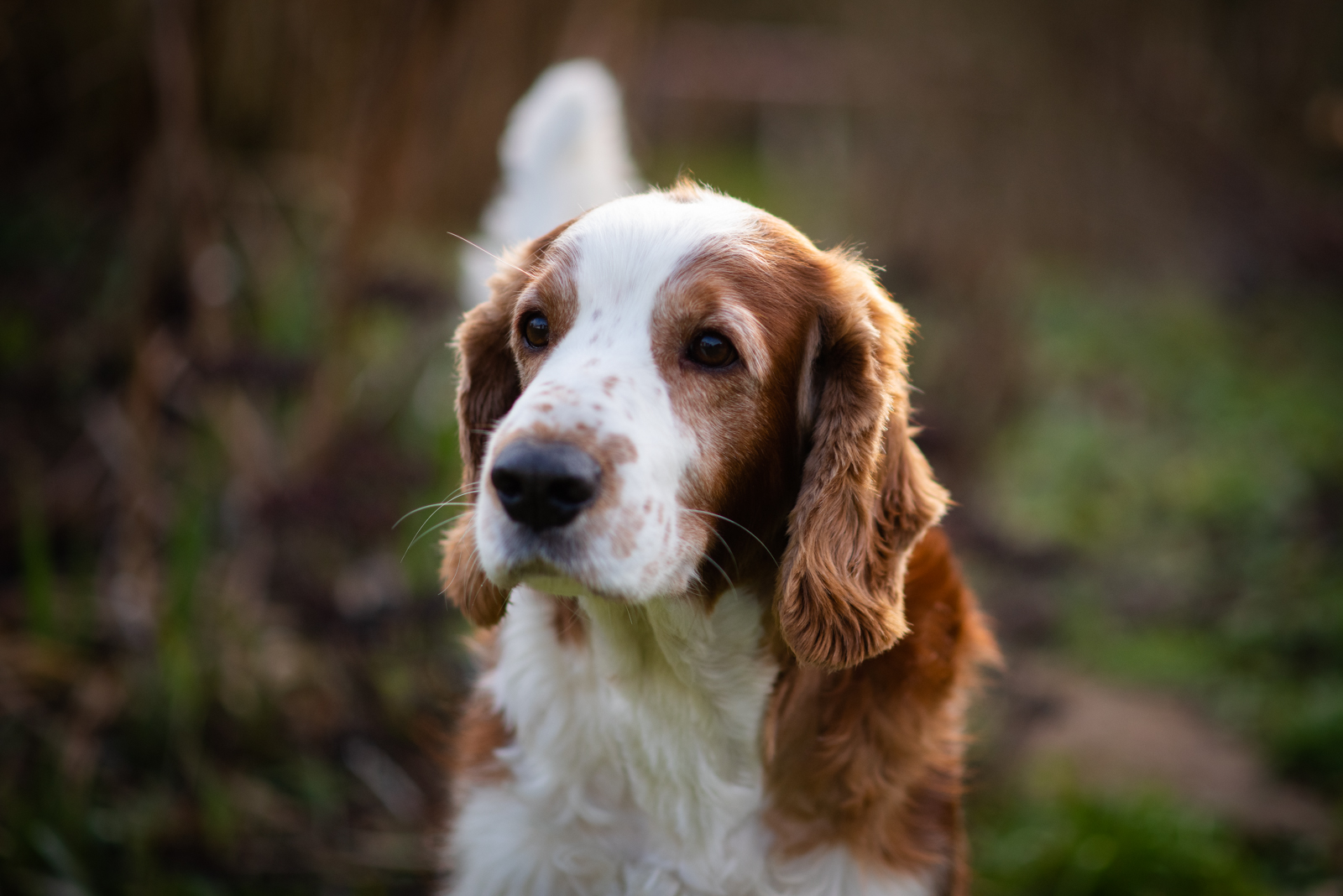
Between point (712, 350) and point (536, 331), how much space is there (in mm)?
384

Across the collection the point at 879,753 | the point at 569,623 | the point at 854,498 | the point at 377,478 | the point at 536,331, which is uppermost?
the point at 536,331

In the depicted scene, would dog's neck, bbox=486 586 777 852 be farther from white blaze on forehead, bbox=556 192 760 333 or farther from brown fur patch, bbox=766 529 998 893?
white blaze on forehead, bbox=556 192 760 333

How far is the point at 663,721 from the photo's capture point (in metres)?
2.17

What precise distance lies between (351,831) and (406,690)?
587 millimetres

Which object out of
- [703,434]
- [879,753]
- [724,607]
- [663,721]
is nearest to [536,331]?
[703,434]

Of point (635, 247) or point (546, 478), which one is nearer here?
point (546, 478)

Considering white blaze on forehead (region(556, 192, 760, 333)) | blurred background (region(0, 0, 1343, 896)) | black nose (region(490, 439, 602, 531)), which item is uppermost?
white blaze on forehead (region(556, 192, 760, 333))

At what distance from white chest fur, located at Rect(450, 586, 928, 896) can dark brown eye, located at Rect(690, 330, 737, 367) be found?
20.1 inches

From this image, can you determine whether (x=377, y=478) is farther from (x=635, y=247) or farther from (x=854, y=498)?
(x=854, y=498)

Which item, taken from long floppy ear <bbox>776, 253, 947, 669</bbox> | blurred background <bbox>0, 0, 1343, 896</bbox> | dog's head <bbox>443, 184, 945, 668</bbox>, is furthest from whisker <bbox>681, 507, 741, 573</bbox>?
blurred background <bbox>0, 0, 1343, 896</bbox>

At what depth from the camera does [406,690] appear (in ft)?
12.7

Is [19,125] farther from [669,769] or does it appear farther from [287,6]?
[669,769]

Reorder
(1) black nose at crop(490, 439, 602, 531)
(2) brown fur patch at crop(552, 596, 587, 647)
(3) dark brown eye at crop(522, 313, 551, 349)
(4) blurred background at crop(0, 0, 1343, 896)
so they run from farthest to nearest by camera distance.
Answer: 1. (4) blurred background at crop(0, 0, 1343, 896)
2. (2) brown fur patch at crop(552, 596, 587, 647)
3. (3) dark brown eye at crop(522, 313, 551, 349)
4. (1) black nose at crop(490, 439, 602, 531)

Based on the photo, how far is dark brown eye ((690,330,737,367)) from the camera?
6.57 feet
